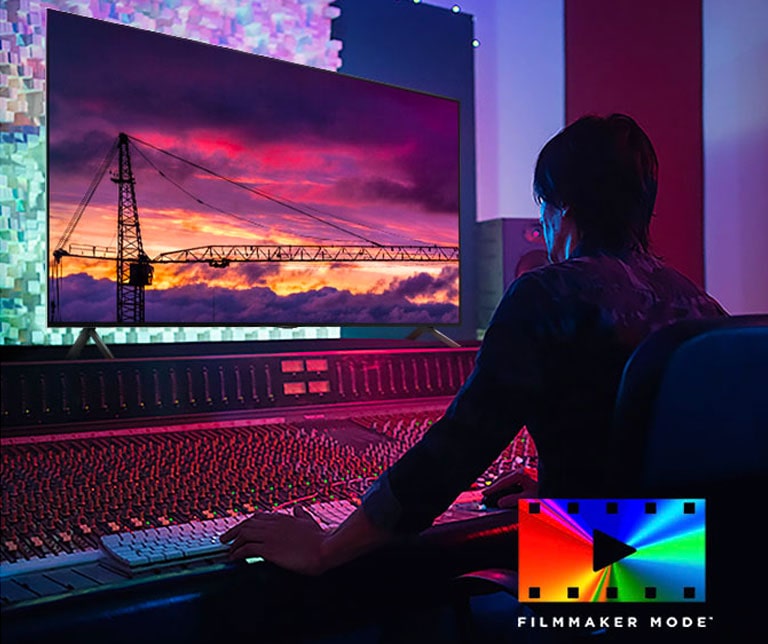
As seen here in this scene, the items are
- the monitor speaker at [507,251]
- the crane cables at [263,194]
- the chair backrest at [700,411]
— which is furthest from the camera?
the monitor speaker at [507,251]

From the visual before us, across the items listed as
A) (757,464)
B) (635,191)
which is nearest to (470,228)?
(635,191)

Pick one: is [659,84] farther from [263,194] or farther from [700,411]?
[700,411]

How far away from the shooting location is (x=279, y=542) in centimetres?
98

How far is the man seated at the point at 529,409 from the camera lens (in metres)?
0.99

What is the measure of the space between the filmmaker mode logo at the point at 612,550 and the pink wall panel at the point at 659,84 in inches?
83.3

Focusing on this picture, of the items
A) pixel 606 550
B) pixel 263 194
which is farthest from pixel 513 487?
pixel 263 194

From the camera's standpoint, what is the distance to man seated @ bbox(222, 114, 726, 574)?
99 centimetres

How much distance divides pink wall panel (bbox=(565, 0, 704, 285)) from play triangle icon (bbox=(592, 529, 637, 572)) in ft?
6.99

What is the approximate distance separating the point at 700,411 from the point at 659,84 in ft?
8.09

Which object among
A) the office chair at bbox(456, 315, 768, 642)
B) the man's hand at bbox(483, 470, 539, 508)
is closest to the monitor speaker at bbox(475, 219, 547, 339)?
the man's hand at bbox(483, 470, 539, 508)

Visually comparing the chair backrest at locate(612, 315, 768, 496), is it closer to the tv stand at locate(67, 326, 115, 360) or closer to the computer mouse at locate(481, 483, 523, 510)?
the computer mouse at locate(481, 483, 523, 510)

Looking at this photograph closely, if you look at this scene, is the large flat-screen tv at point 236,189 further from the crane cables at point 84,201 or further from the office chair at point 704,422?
the office chair at point 704,422

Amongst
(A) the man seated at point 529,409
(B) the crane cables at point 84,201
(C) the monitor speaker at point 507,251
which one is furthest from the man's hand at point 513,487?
(C) the monitor speaker at point 507,251

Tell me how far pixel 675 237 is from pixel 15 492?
258 cm
